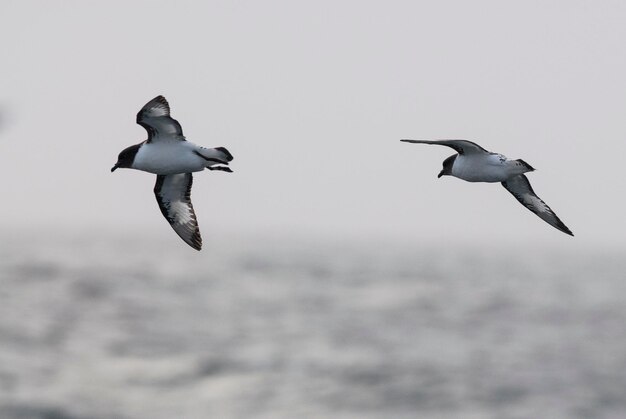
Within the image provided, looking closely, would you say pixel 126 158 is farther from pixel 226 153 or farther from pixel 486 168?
pixel 486 168

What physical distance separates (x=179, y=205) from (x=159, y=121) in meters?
3.15

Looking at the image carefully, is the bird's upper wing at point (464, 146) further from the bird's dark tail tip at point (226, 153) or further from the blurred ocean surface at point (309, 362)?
the blurred ocean surface at point (309, 362)

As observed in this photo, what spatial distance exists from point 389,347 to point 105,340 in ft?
126

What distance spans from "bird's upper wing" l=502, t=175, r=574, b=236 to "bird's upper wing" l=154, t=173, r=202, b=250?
17.8 feet

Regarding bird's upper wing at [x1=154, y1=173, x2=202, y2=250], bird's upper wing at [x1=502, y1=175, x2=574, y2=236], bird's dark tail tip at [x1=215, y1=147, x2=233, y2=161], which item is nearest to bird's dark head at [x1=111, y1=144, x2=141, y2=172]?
bird's dark tail tip at [x1=215, y1=147, x2=233, y2=161]

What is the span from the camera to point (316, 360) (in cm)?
14275

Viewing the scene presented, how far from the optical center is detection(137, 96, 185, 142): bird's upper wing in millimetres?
16594

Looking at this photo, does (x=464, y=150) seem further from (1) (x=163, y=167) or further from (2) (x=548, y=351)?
(2) (x=548, y=351)

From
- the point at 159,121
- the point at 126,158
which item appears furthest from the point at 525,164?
the point at 126,158

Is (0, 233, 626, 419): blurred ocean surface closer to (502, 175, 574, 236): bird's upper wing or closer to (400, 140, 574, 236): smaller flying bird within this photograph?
(502, 175, 574, 236): bird's upper wing

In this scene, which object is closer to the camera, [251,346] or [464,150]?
[464,150]

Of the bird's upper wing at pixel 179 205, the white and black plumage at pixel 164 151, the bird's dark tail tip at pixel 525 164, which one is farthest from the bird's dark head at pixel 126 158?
the bird's dark tail tip at pixel 525 164

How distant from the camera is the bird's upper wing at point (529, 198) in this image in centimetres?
1828

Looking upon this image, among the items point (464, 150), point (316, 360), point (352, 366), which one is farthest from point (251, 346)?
point (464, 150)
